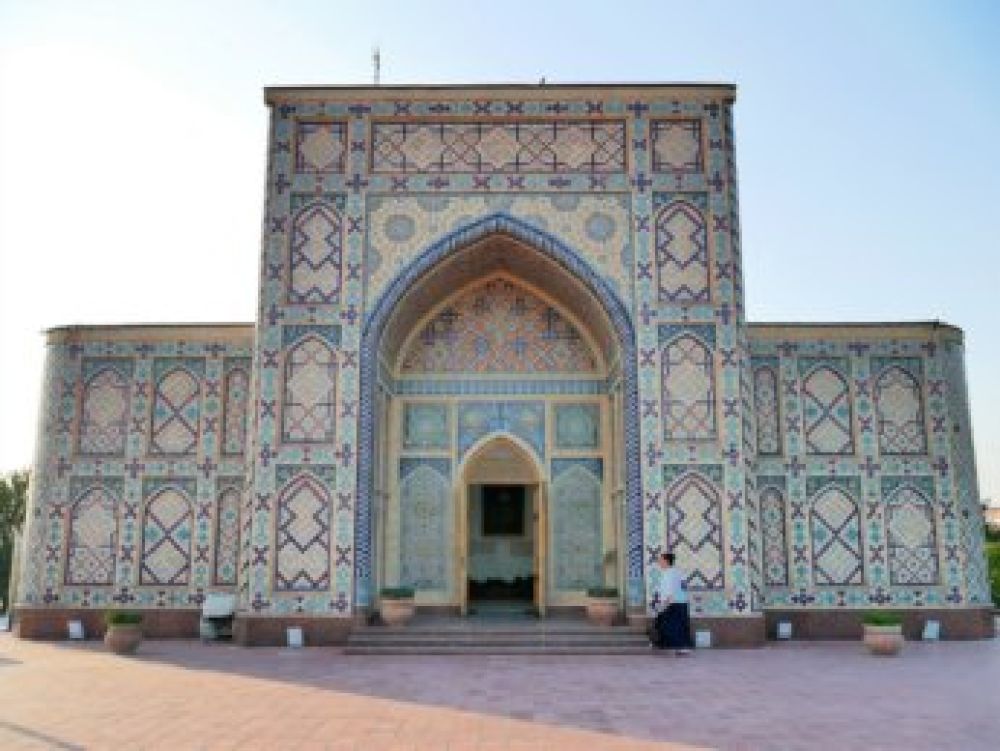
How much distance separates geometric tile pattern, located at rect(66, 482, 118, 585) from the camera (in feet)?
38.6

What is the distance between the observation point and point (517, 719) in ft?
19.4

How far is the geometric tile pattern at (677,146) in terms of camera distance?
39.2 feet

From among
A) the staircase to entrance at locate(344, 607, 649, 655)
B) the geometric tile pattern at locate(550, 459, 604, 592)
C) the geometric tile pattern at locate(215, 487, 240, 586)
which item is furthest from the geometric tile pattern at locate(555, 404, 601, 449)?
the geometric tile pattern at locate(215, 487, 240, 586)

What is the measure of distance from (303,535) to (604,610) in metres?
3.90

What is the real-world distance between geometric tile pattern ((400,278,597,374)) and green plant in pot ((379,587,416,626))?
335cm

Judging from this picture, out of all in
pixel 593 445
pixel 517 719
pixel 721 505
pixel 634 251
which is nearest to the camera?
pixel 517 719

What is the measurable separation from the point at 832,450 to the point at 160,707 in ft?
Answer: 30.0

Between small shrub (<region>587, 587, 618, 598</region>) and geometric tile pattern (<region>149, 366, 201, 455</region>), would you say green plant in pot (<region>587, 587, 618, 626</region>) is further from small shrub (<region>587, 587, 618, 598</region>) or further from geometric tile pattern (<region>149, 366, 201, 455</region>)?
geometric tile pattern (<region>149, 366, 201, 455</region>)

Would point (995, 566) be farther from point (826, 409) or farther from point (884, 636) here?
point (884, 636)

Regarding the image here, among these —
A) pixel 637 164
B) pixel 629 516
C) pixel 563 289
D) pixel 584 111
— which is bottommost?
pixel 629 516

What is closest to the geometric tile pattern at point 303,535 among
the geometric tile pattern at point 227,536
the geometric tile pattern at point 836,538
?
the geometric tile pattern at point 227,536

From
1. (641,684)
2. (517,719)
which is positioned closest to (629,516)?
(641,684)

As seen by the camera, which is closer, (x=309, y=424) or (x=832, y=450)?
(x=309, y=424)

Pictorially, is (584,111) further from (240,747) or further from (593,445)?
(240,747)
